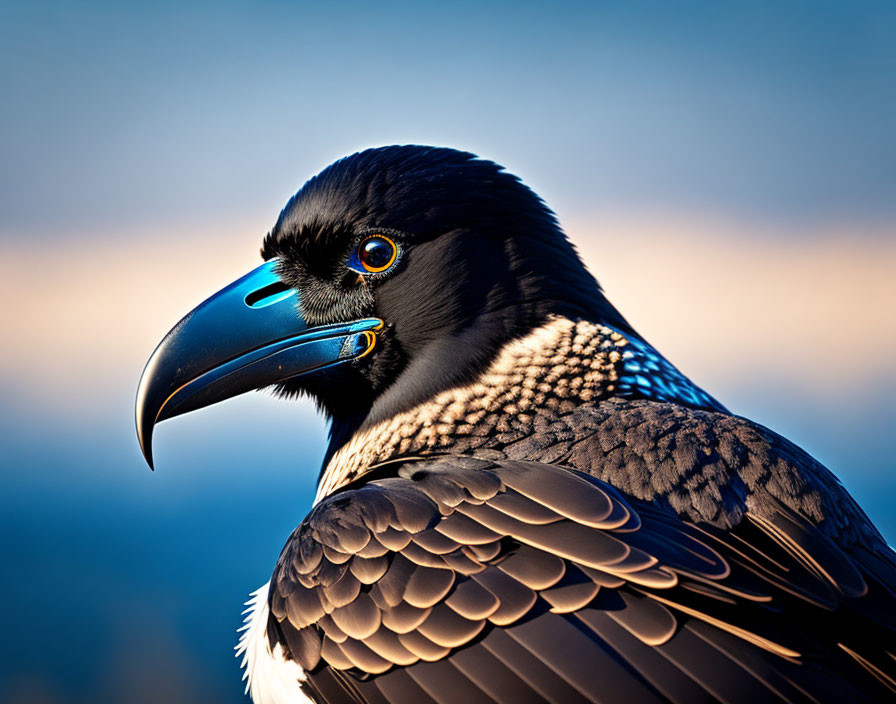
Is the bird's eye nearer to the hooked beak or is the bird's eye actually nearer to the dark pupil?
the dark pupil

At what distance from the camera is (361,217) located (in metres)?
2.25

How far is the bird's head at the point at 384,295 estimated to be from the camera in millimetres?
2254

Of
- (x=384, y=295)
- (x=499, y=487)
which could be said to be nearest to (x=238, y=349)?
(x=384, y=295)

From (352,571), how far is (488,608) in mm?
337

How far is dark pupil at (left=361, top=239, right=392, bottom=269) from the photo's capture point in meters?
2.27

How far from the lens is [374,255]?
7.48 ft

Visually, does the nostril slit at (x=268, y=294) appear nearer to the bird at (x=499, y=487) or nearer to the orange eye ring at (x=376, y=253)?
the bird at (x=499, y=487)

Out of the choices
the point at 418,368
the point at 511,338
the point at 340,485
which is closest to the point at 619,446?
the point at 511,338

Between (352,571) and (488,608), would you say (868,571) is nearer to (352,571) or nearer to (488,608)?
(488,608)

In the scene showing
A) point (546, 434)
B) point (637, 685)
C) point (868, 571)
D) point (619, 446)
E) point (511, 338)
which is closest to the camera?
point (637, 685)

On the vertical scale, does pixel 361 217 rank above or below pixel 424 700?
above

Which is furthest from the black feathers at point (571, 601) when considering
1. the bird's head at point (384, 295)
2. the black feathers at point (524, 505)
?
the bird's head at point (384, 295)

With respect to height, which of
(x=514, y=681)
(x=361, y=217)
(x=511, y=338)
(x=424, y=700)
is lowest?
(x=424, y=700)

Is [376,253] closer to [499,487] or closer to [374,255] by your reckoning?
[374,255]
